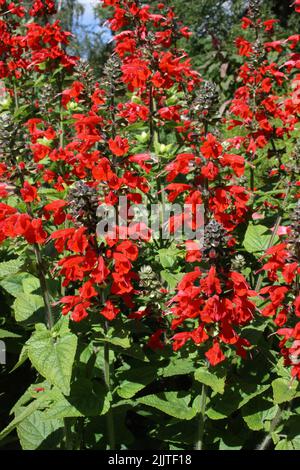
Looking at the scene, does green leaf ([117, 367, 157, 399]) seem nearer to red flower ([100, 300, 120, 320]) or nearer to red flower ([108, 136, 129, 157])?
red flower ([100, 300, 120, 320])

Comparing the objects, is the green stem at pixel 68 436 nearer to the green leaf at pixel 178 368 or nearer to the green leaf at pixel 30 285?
the green leaf at pixel 178 368

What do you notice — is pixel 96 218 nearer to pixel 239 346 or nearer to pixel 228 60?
pixel 239 346

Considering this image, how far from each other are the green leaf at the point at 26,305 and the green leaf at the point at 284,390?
1.36 meters

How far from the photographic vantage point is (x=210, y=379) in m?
2.54

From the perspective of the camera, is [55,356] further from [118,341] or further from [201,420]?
[201,420]

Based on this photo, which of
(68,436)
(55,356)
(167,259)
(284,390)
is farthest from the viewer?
(167,259)

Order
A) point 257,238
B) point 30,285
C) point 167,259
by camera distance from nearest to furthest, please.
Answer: point 30,285
point 167,259
point 257,238

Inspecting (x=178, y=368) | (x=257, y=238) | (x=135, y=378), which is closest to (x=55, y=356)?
(x=135, y=378)

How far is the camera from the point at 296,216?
237 centimetres

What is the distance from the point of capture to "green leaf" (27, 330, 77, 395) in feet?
7.69

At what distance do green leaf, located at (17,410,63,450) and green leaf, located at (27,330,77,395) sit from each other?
25.6 inches

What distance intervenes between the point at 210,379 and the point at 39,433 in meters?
1.21

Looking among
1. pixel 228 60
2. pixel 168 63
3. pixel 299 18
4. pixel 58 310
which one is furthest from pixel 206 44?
pixel 58 310

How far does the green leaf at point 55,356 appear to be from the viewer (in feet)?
7.69
